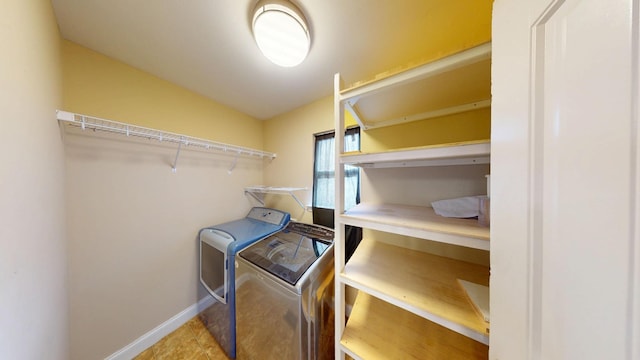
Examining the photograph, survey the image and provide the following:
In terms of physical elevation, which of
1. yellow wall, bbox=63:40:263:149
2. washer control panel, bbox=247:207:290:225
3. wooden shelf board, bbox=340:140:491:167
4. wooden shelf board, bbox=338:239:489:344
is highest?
yellow wall, bbox=63:40:263:149

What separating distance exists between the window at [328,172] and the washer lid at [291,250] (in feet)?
1.01

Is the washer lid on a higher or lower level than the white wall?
lower

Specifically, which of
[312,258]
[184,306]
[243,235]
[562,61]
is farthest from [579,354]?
[184,306]

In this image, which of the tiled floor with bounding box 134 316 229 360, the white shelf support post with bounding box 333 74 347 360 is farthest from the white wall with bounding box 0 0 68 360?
the white shelf support post with bounding box 333 74 347 360

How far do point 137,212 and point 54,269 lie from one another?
55 centimetres

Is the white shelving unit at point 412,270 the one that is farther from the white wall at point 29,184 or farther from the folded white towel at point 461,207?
the white wall at point 29,184

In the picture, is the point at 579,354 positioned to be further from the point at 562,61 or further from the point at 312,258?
the point at 312,258

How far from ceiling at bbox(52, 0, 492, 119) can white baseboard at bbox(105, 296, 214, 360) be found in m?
1.99

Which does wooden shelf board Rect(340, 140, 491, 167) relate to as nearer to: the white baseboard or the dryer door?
the dryer door

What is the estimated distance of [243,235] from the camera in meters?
1.52

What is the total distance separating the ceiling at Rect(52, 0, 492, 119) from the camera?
868mm

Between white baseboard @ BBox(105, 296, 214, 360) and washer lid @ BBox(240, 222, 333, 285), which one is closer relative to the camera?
washer lid @ BBox(240, 222, 333, 285)

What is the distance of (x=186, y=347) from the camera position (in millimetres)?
1449

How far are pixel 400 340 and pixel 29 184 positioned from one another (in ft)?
5.53
